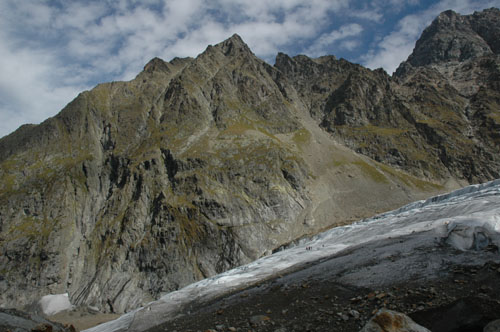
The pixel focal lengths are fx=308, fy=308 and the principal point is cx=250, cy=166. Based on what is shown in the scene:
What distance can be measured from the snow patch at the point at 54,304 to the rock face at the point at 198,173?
12.8 ft

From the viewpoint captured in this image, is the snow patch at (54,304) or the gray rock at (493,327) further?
the snow patch at (54,304)

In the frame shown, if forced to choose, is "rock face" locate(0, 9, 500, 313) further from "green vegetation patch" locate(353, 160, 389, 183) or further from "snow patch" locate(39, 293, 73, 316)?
"snow patch" locate(39, 293, 73, 316)

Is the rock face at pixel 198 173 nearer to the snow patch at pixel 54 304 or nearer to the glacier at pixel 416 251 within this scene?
the snow patch at pixel 54 304

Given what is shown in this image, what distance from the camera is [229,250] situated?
103062 mm

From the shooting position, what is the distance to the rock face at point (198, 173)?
10569 cm

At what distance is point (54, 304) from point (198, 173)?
64195 mm

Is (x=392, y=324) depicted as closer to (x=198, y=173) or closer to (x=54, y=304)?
(x=54, y=304)

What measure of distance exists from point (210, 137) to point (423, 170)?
10498 cm

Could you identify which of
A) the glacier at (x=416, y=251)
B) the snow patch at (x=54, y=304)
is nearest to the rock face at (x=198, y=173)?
the snow patch at (x=54, y=304)

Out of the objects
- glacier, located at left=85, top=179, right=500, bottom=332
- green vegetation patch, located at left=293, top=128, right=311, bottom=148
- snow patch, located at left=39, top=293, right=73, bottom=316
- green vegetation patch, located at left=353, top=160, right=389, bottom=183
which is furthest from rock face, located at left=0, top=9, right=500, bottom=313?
glacier, located at left=85, top=179, right=500, bottom=332

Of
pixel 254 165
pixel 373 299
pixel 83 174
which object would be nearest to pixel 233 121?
pixel 254 165

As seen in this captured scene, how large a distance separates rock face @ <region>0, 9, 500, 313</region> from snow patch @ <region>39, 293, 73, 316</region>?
390 cm

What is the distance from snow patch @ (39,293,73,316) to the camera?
312 ft

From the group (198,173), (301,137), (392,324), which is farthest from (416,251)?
(301,137)
